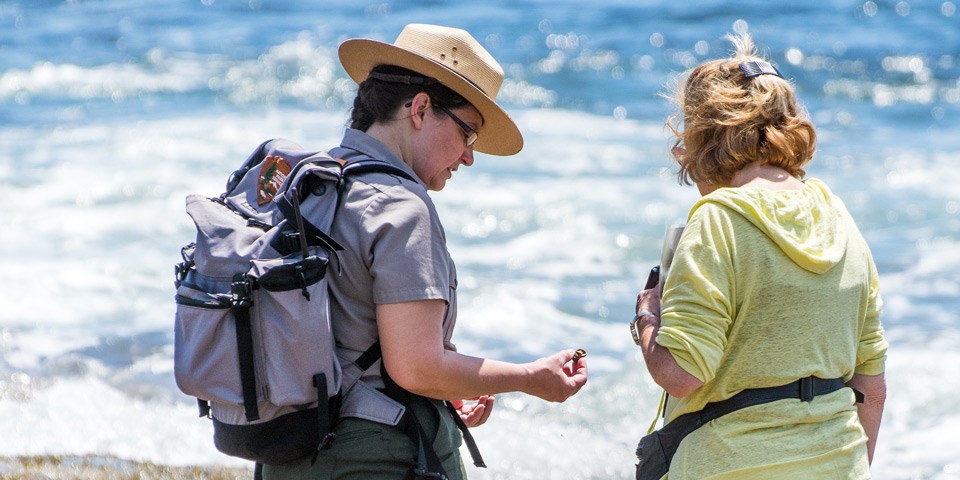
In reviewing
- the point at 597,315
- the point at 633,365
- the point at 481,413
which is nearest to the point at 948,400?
the point at 633,365

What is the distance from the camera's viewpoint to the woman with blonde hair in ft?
7.43

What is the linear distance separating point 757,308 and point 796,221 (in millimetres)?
198

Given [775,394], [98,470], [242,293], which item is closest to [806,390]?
[775,394]

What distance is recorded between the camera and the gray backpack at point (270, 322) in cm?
222

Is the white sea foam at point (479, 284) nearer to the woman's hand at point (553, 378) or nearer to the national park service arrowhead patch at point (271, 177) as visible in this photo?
the woman's hand at point (553, 378)

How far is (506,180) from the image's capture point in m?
10.6

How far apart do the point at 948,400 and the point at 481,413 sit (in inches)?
157

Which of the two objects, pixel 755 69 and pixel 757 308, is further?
pixel 755 69

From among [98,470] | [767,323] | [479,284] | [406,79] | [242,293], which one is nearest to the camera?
[242,293]

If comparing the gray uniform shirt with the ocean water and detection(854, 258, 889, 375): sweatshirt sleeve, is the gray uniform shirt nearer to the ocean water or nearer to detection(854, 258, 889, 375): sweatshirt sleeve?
detection(854, 258, 889, 375): sweatshirt sleeve

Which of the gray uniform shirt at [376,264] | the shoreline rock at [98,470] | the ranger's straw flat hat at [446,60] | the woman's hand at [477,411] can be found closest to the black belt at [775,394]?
the gray uniform shirt at [376,264]

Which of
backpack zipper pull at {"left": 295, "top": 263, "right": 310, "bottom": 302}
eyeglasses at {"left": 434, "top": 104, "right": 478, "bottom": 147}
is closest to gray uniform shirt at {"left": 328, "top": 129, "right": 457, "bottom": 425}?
backpack zipper pull at {"left": 295, "top": 263, "right": 310, "bottom": 302}

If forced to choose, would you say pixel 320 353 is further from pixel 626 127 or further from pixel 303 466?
pixel 626 127

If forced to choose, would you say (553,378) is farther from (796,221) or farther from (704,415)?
(796,221)
